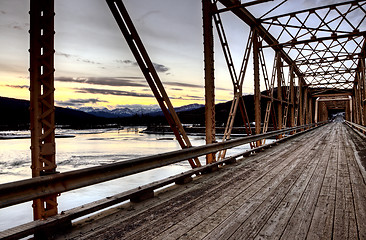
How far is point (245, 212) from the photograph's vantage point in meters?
3.68

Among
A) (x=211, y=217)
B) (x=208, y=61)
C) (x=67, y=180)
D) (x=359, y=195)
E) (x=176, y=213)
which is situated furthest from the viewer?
(x=208, y=61)

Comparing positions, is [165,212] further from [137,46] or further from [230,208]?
[137,46]

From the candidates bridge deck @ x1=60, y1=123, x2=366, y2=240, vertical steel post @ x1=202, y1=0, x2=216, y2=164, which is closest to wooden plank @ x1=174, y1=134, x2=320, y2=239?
bridge deck @ x1=60, y1=123, x2=366, y2=240

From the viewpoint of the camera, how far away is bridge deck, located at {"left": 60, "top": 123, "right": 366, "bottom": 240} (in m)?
3.00

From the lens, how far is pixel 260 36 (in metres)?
14.0

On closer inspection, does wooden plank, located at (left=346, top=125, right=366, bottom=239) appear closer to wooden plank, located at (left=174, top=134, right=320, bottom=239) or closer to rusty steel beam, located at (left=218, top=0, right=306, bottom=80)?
wooden plank, located at (left=174, top=134, right=320, bottom=239)

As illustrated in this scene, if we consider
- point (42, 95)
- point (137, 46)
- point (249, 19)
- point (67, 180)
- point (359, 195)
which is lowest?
point (359, 195)

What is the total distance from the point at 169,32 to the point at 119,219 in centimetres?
969

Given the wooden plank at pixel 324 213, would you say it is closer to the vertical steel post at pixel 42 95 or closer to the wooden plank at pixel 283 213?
the wooden plank at pixel 283 213

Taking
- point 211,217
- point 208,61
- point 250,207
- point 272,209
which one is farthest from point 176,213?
point 208,61

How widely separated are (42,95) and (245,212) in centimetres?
307

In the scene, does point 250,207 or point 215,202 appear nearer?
point 250,207

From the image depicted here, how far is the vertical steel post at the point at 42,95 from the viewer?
3098 mm

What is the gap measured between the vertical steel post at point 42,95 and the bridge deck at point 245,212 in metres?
0.75
